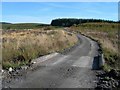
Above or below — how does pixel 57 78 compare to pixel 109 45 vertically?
above

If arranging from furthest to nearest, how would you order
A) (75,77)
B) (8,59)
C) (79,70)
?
(8,59)
(79,70)
(75,77)

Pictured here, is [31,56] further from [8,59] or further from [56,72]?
[56,72]

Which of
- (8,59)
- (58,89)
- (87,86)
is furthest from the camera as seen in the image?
(8,59)

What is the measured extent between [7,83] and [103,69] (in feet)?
19.4

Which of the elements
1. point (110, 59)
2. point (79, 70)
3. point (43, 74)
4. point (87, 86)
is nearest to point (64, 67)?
point (79, 70)

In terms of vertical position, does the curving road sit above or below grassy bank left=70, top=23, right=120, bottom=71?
above

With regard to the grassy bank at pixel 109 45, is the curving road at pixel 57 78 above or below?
above

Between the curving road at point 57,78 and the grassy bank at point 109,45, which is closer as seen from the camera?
the curving road at point 57,78

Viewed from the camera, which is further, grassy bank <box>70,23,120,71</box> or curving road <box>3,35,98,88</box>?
grassy bank <box>70,23,120,71</box>

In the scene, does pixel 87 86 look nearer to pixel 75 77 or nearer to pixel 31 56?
pixel 75 77

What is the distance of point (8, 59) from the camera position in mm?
15945

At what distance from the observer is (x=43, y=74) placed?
13188 mm

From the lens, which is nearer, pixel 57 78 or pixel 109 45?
pixel 57 78

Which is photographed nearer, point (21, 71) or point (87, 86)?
point (87, 86)
